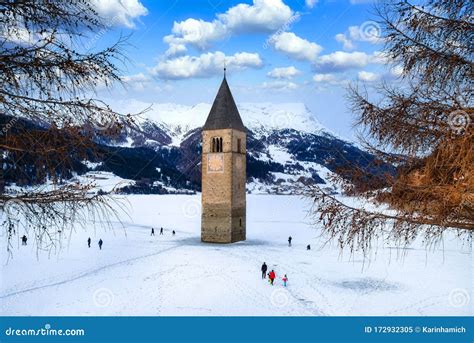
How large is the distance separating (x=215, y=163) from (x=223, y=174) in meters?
1.46

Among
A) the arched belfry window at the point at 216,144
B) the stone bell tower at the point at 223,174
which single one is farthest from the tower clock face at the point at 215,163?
the arched belfry window at the point at 216,144

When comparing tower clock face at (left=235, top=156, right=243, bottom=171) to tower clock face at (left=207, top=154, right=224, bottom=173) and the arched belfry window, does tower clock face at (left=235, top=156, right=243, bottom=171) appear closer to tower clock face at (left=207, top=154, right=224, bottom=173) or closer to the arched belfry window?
tower clock face at (left=207, top=154, right=224, bottom=173)

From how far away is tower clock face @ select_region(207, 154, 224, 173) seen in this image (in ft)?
129

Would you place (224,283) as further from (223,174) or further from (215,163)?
(215,163)

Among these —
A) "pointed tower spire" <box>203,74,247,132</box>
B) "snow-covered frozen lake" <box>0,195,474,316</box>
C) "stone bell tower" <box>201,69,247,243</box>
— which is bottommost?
"snow-covered frozen lake" <box>0,195,474,316</box>

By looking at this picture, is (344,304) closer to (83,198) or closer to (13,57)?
(83,198)

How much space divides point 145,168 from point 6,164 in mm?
152712

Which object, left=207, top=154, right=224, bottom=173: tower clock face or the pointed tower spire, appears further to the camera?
the pointed tower spire

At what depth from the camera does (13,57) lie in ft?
14.5

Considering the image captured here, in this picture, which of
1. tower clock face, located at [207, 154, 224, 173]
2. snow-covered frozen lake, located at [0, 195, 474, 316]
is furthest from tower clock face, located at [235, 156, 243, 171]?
snow-covered frozen lake, located at [0, 195, 474, 316]

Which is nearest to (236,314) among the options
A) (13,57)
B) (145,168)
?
(13,57)

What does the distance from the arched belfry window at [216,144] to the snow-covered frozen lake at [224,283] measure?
12250mm

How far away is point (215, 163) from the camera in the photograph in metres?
39.7

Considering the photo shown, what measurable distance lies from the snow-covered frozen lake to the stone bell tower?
7164 mm
